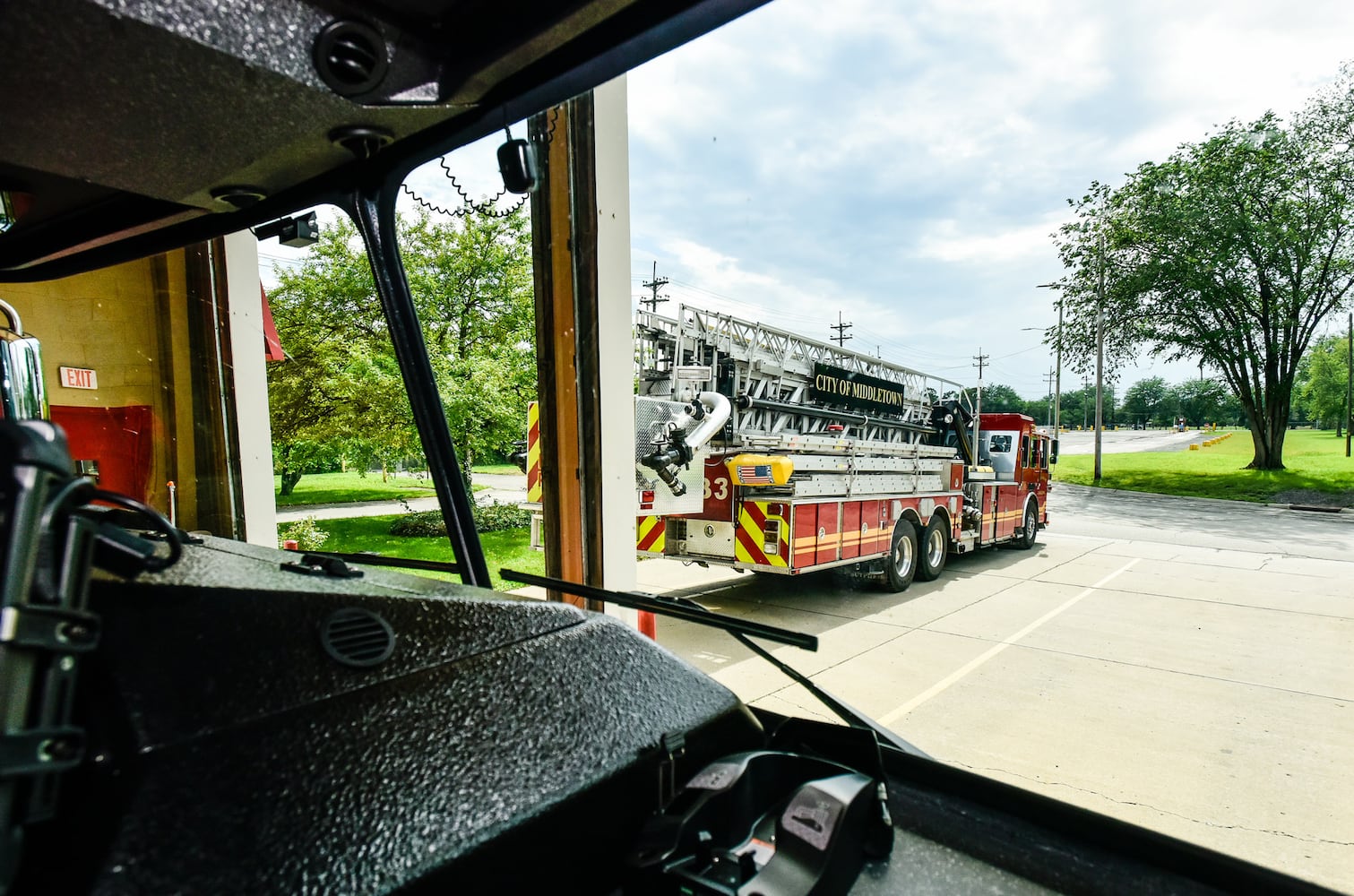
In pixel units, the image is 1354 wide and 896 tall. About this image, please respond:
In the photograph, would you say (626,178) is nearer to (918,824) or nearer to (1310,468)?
(918,824)

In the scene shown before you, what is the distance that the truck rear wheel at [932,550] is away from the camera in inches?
356

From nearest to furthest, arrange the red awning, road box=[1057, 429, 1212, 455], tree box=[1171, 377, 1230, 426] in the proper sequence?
the red awning < tree box=[1171, 377, 1230, 426] < road box=[1057, 429, 1212, 455]

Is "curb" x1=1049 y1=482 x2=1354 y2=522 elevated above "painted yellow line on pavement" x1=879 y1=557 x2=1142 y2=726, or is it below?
below

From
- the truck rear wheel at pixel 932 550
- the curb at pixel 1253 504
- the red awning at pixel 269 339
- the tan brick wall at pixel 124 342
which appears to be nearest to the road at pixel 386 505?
the red awning at pixel 269 339

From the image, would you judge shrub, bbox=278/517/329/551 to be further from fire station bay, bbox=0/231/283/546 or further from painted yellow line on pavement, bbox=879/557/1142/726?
painted yellow line on pavement, bbox=879/557/1142/726

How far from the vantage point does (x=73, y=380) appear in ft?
10.3

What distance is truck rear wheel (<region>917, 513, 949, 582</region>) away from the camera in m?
9.04

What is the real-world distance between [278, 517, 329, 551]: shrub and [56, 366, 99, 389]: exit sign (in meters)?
2.45

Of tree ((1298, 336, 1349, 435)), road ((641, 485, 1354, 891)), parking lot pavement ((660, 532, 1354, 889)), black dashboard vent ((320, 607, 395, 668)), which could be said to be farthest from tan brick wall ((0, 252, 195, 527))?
tree ((1298, 336, 1349, 435))

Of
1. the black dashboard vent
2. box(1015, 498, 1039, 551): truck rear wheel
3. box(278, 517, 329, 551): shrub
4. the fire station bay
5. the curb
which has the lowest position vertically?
the curb

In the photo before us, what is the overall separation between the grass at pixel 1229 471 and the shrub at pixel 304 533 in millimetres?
21727

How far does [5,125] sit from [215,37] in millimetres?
412

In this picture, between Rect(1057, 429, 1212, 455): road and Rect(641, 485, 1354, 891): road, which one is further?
Rect(1057, 429, 1212, 455): road

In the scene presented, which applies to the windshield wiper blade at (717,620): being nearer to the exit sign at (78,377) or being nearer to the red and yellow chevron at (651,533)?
the exit sign at (78,377)
